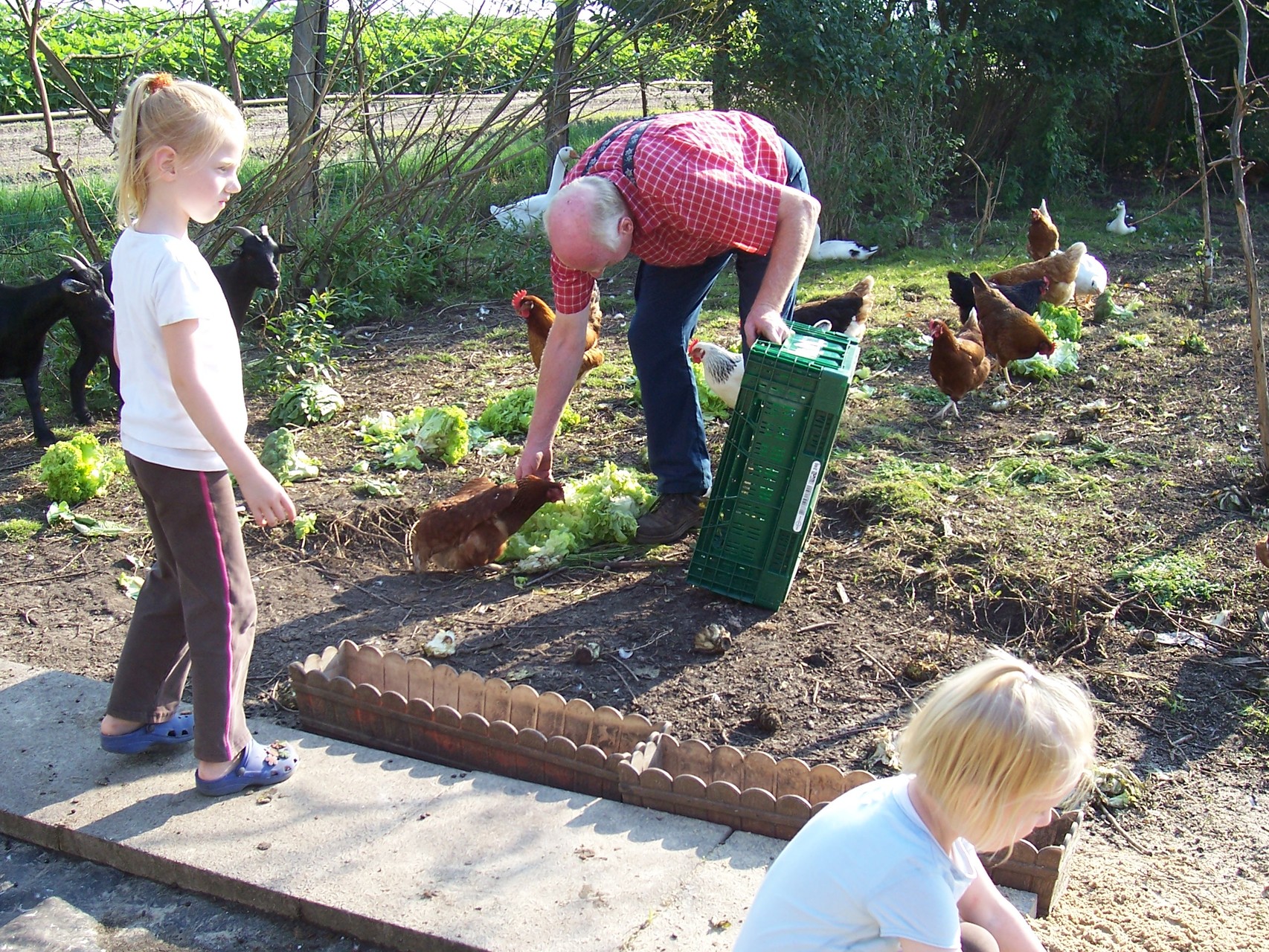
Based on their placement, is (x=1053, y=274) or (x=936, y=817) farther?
(x=1053, y=274)

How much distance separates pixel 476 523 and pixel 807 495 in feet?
4.50

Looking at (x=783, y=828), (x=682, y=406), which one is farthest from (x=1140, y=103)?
(x=783, y=828)

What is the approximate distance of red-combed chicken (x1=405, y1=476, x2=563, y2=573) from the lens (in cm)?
430

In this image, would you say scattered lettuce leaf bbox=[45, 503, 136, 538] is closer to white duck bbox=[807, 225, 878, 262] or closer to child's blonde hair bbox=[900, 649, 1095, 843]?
child's blonde hair bbox=[900, 649, 1095, 843]

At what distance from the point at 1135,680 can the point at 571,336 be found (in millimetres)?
2395

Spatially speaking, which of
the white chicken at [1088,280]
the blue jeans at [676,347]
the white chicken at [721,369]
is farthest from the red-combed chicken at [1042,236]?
the blue jeans at [676,347]

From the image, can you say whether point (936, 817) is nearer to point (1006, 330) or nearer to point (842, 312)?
point (842, 312)

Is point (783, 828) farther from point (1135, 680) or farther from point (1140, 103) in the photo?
point (1140, 103)

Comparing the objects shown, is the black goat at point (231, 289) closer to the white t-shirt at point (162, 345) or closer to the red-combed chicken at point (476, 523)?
the red-combed chicken at point (476, 523)

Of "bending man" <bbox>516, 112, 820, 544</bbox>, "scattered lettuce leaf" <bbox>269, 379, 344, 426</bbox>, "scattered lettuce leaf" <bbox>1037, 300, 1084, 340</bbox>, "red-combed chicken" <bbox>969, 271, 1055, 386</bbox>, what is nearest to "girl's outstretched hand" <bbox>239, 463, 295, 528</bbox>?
"bending man" <bbox>516, 112, 820, 544</bbox>

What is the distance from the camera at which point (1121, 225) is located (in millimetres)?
11258

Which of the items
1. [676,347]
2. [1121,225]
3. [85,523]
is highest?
[1121,225]

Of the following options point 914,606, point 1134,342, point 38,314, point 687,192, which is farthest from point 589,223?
point 1134,342

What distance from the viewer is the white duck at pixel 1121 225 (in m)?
11.2
